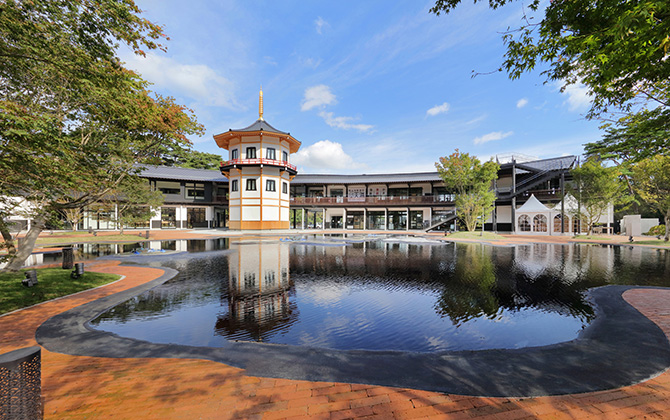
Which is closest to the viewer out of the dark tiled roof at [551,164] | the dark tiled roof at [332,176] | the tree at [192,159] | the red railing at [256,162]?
the dark tiled roof at [551,164]

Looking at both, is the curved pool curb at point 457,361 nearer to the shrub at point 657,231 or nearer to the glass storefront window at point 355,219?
the glass storefront window at point 355,219

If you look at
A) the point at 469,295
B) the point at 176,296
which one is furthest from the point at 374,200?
the point at 176,296

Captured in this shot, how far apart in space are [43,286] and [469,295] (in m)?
12.2

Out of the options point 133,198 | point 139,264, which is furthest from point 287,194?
point 139,264

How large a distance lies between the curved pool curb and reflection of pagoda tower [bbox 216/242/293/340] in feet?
2.93

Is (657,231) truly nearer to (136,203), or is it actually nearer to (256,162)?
(256,162)

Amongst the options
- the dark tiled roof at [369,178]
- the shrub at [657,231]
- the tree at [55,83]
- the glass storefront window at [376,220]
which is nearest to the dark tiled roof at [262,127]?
the dark tiled roof at [369,178]

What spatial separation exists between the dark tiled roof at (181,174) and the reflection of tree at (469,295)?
3753 cm

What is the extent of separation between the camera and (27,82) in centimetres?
650

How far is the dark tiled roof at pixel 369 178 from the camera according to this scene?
3912 centimetres

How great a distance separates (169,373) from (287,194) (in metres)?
33.3

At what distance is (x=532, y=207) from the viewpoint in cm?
3136

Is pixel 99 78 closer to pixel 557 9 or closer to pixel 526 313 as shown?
pixel 557 9

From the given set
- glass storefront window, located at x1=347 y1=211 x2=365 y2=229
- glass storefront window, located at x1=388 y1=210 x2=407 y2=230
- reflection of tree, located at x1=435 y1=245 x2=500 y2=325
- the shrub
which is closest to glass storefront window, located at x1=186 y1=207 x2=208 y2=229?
glass storefront window, located at x1=347 y1=211 x2=365 y2=229
